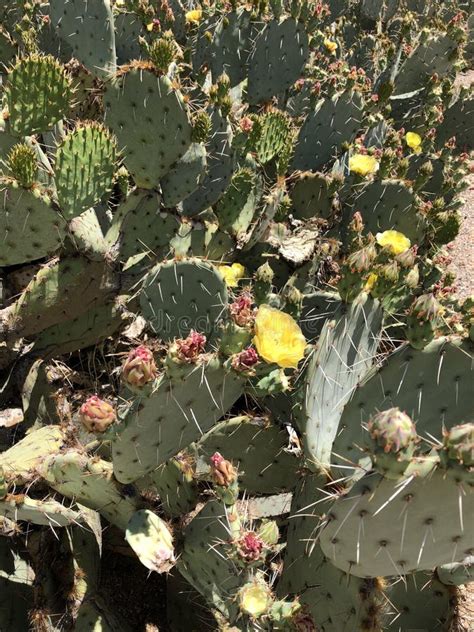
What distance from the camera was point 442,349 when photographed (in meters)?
1.49

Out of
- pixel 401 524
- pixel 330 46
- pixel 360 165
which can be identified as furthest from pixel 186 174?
pixel 330 46

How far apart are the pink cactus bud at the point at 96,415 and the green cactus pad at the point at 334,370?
0.53 metres

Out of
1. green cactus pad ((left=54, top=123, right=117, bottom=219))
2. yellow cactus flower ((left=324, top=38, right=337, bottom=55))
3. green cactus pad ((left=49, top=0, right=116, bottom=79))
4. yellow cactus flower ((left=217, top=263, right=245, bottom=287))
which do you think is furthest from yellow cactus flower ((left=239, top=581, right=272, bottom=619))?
yellow cactus flower ((left=324, top=38, right=337, bottom=55))

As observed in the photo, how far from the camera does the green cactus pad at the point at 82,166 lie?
6.35 ft

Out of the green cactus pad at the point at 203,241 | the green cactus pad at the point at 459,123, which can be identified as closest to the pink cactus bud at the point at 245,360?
the green cactus pad at the point at 203,241

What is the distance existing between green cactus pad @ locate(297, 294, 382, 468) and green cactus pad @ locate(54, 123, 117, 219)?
3.21 ft

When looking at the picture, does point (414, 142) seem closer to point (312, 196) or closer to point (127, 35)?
point (312, 196)

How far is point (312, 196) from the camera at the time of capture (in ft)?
11.0

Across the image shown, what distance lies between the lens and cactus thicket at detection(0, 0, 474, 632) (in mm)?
1345

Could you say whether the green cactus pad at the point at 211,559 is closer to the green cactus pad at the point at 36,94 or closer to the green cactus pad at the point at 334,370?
the green cactus pad at the point at 334,370

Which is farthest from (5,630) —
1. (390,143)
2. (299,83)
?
(299,83)

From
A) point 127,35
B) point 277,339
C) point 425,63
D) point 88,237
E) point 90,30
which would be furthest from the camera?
point 425,63

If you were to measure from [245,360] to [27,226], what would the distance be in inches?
42.9

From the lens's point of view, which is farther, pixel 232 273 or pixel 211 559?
pixel 232 273
